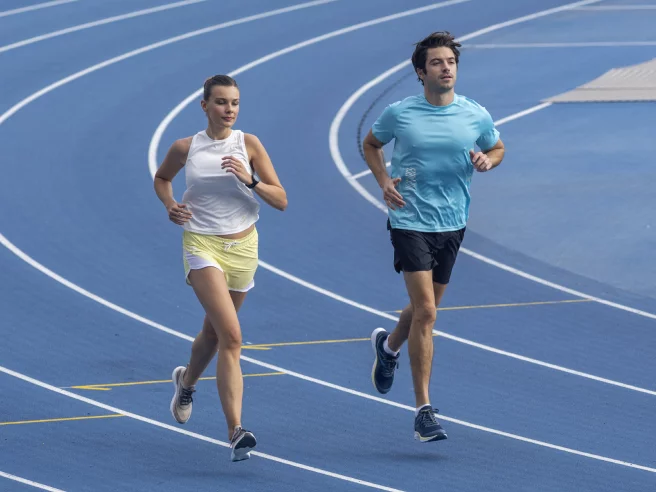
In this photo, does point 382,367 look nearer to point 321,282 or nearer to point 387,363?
point 387,363

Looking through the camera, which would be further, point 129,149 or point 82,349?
point 129,149

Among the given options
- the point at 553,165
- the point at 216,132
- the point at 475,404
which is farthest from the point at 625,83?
the point at 216,132

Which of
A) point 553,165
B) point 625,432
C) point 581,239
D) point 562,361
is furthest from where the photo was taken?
point 553,165

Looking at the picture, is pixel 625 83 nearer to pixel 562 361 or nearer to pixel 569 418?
pixel 562 361

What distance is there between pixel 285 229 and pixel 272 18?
961 centimetres

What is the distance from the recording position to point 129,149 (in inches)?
643

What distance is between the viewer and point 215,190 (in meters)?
7.88

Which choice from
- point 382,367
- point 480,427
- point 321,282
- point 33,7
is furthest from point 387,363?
point 33,7

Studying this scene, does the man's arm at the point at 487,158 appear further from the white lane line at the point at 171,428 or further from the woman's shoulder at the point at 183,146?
the white lane line at the point at 171,428

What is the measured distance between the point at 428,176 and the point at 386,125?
1.34 feet

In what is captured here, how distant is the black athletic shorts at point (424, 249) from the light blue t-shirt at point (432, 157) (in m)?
0.04

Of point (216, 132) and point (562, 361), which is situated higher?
point (216, 132)

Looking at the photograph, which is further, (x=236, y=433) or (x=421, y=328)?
(x=421, y=328)

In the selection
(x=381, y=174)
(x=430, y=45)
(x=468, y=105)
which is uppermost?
(x=430, y=45)
